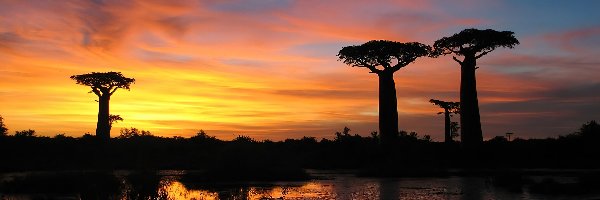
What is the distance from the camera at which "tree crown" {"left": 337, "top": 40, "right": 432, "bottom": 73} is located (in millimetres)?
46812

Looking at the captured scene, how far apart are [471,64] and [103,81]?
103 ft

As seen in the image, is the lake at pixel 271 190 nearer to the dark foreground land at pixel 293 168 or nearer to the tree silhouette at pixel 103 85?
the dark foreground land at pixel 293 168

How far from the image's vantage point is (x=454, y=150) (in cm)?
4600

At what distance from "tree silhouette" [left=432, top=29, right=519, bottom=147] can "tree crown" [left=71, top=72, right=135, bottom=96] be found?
28.5m

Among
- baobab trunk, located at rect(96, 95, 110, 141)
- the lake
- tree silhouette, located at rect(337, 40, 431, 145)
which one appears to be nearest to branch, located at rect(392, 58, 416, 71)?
tree silhouette, located at rect(337, 40, 431, 145)

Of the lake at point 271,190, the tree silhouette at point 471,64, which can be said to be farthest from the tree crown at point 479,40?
the lake at point 271,190

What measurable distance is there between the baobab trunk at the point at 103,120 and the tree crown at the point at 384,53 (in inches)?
886

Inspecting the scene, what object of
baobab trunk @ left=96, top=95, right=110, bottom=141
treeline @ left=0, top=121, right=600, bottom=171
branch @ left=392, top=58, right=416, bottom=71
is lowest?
treeline @ left=0, top=121, right=600, bottom=171

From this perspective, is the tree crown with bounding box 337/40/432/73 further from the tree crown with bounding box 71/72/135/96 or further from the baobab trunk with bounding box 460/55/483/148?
the tree crown with bounding box 71/72/135/96

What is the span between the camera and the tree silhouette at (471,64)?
45.2 m

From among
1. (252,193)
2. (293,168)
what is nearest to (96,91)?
(293,168)

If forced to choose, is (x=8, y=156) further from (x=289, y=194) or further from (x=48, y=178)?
(x=289, y=194)

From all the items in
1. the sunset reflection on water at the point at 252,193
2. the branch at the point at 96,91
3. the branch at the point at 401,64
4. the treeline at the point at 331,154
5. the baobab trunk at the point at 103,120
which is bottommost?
the sunset reflection on water at the point at 252,193

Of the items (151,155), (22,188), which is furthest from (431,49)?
(22,188)
